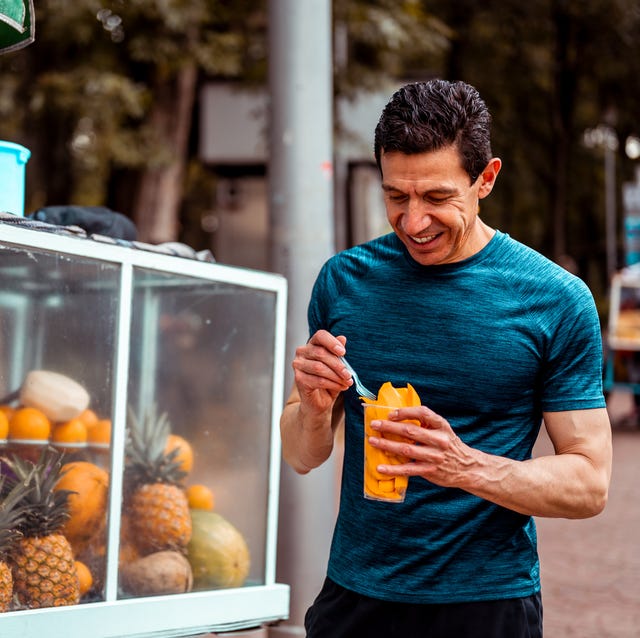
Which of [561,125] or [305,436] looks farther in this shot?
[561,125]

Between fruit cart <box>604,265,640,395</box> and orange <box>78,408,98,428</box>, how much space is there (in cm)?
1205

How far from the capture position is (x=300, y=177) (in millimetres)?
4852

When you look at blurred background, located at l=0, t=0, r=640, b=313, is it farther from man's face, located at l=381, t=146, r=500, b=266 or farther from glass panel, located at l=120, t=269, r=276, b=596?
man's face, located at l=381, t=146, r=500, b=266

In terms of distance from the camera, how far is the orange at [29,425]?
3.51m

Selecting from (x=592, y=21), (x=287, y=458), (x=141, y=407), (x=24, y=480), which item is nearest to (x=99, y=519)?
(x=24, y=480)

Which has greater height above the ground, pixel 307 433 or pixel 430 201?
pixel 430 201

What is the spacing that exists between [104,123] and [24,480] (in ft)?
25.2

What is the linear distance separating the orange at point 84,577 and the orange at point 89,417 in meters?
0.45

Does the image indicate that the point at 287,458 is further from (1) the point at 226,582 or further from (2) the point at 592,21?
(2) the point at 592,21

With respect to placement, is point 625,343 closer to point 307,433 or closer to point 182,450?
point 182,450

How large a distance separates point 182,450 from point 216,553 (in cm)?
40

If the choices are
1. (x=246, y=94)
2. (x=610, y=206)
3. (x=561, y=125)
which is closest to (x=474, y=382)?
(x=246, y=94)

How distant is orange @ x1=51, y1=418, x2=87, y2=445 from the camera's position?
3627mm

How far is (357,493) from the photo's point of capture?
8.20 ft
